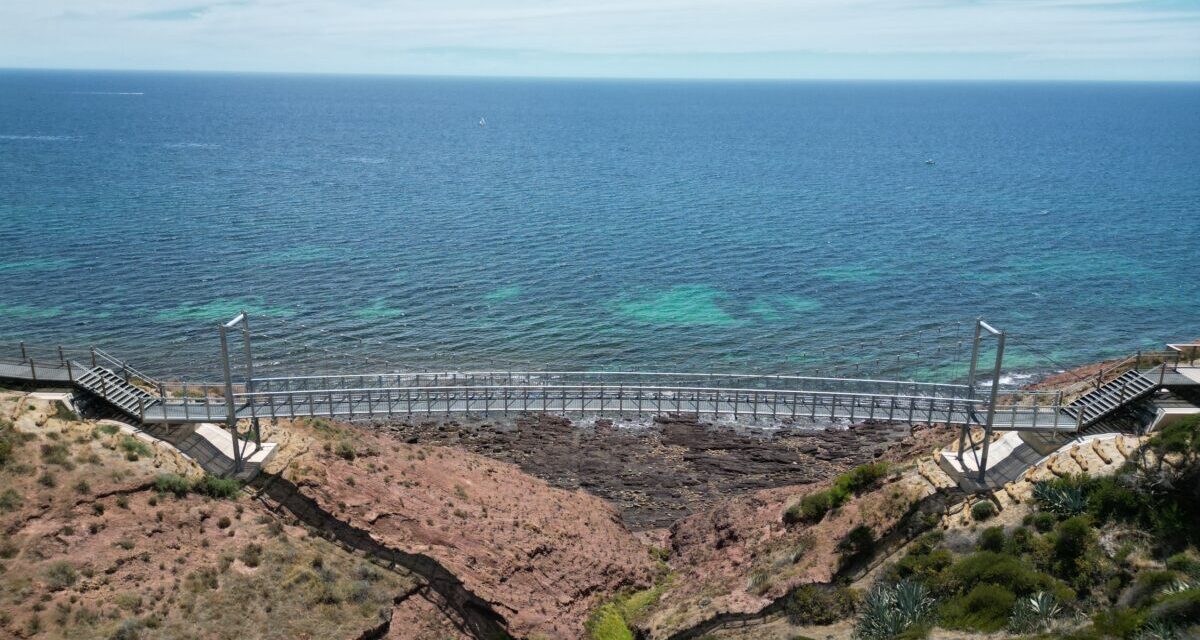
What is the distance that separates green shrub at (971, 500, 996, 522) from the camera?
32312 millimetres

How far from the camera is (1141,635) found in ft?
71.1

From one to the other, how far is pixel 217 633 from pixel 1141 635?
25676mm

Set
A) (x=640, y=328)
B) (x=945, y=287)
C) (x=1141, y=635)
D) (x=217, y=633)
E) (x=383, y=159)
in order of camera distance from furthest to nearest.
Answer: (x=383, y=159) → (x=945, y=287) → (x=640, y=328) → (x=217, y=633) → (x=1141, y=635)

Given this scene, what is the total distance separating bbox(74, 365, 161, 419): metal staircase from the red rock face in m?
6.97

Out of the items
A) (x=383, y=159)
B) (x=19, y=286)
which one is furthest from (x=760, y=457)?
(x=383, y=159)

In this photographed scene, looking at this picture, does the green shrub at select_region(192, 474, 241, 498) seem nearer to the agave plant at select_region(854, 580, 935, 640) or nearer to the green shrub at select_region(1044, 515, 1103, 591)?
the agave plant at select_region(854, 580, 935, 640)

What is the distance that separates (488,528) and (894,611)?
Result: 55.7 ft

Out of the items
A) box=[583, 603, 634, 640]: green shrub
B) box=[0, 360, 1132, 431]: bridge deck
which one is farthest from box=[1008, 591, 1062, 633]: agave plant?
→ box=[583, 603, 634, 640]: green shrub

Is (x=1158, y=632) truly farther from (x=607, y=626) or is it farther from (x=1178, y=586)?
(x=607, y=626)

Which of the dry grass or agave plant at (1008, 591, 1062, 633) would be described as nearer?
agave plant at (1008, 591, 1062, 633)

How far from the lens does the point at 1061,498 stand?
3059 centimetres

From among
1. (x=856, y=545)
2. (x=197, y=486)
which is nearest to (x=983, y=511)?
(x=856, y=545)

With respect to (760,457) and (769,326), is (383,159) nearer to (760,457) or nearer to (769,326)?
(769,326)

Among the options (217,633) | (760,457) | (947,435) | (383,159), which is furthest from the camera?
(383,159)
